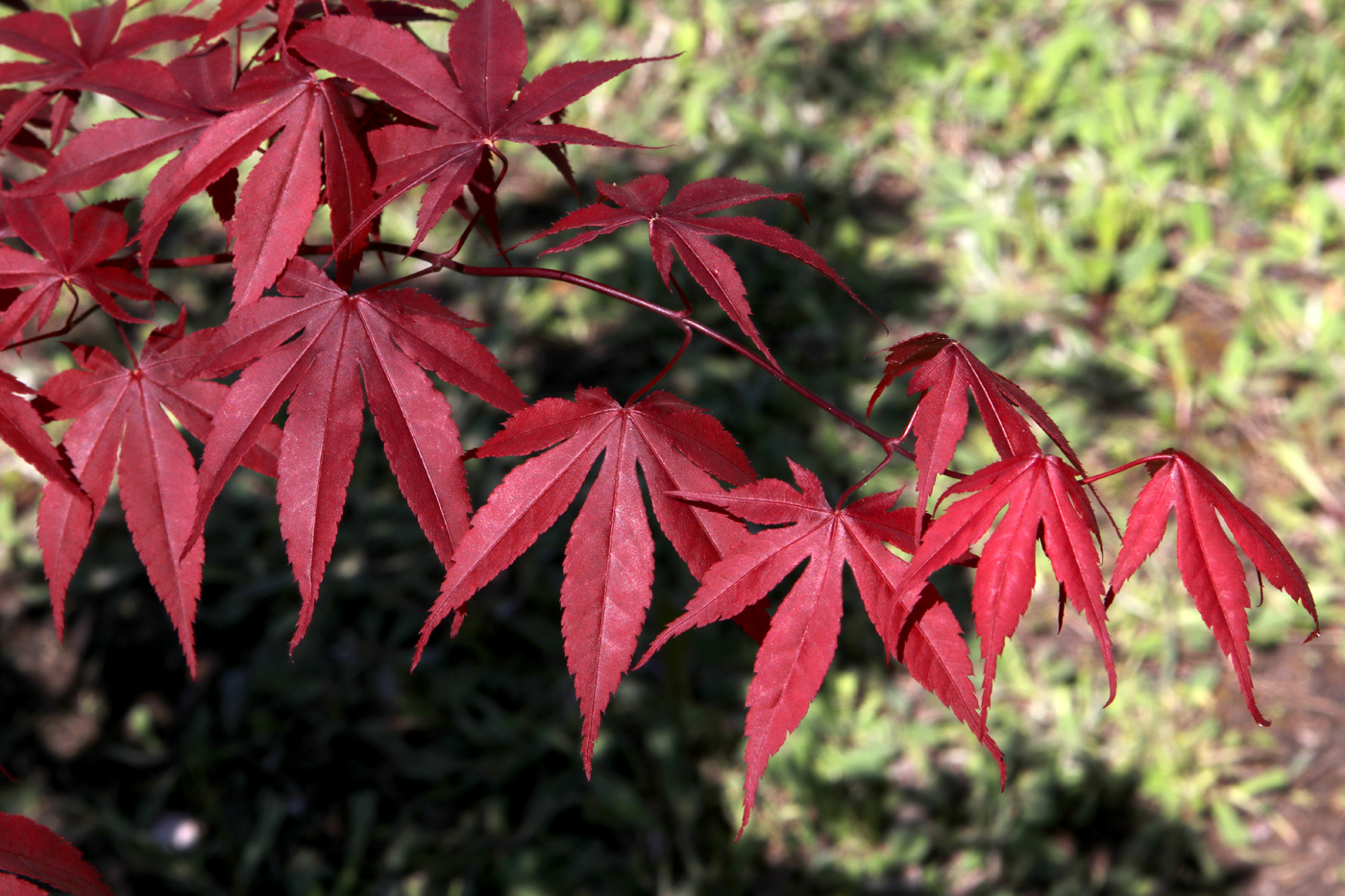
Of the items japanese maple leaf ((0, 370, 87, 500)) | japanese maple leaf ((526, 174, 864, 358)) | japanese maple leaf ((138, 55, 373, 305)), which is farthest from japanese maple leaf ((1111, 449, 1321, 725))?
japanese maple leaf ((0, 370, 87, 500))

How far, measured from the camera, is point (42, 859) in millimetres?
729

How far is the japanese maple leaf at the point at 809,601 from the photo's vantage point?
82cm

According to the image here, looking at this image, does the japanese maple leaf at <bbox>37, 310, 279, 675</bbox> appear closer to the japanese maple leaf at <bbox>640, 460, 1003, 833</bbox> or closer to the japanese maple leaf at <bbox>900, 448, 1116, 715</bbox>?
the japanese maple leaf at <bbox>640, 460, 1003, 833</bbox>

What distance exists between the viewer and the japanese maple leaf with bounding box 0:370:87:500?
2.76ft

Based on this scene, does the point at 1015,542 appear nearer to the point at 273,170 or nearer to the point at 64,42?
the point at 273,170

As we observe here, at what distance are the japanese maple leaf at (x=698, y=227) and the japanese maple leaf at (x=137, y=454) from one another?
381 mm

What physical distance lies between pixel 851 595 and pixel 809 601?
175cm

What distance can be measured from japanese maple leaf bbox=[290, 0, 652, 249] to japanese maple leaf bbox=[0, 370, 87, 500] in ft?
1.08

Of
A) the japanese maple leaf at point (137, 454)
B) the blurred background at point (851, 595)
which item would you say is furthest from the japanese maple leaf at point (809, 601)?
the blurred background at point (851, 595)

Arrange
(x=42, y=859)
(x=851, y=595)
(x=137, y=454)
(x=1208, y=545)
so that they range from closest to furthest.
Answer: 1. (x=42, y=859)
2. (x=1208, y=545)
3. (x=137, y=454)
4. (x=851, y=595)

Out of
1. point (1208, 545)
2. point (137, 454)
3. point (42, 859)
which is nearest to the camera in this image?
point (42, 859)

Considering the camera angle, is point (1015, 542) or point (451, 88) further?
point (451, 88)

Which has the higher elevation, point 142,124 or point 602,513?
point 142,124

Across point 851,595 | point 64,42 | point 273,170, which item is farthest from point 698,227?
point 851,595
